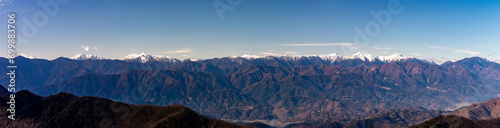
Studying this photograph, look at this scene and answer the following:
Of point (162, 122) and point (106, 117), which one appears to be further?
point (106, 117)

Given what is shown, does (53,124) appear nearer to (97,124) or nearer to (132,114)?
(97,124)

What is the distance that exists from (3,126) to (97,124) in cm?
12998

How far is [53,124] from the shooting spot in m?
174

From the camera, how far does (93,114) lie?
182625 mm

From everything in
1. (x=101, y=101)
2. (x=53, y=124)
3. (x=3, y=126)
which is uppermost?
(x=3, y=126)

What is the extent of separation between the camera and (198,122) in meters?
175

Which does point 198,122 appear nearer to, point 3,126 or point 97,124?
point 97,124

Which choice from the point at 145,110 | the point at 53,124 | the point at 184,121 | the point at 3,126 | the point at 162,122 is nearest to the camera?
the point at 3,126

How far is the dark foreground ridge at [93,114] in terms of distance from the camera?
173750 millimetres

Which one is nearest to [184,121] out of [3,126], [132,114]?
[132,114]

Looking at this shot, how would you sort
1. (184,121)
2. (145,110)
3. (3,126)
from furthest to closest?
(145,110) → (184,121) → (3,126)

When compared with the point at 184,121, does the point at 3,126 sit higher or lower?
higher

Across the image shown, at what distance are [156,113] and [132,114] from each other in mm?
15606

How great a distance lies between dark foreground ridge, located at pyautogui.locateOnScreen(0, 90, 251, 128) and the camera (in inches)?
6841
